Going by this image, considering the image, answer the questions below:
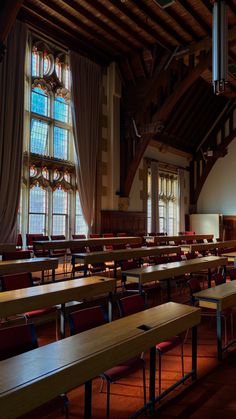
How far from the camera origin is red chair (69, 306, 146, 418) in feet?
8.12

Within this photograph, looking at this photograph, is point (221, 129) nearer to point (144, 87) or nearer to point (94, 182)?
point (144, 87)

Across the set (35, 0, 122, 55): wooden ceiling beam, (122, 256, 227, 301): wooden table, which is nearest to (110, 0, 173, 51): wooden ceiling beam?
(35, 0, 122, 55): wooden ceiling beam

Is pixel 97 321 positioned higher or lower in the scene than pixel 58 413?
higher

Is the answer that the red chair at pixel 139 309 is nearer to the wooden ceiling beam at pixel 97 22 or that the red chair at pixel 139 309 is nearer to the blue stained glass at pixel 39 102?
the blue stained glass at pixel 39 102

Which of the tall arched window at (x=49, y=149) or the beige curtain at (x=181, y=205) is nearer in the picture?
the tall arched window at (x=49, y=149)

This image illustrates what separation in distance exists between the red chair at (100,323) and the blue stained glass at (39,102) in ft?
23.3

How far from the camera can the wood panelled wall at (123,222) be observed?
34.1 feet

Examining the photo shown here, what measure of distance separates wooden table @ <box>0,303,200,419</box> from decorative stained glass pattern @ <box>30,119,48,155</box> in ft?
22.4

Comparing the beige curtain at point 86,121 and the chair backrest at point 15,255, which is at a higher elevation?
the beige curtain at point 86,121

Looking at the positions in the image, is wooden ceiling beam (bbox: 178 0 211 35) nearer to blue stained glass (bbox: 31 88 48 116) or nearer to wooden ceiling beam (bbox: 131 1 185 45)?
wooden ceiling beam (bbox: 131 1 185 45)

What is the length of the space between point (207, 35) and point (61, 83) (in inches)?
164

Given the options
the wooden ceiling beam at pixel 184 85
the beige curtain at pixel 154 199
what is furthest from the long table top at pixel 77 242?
the beige curtain at pixel 154 199

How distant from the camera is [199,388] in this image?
10.0 feet

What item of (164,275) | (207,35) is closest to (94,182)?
(207,35)
